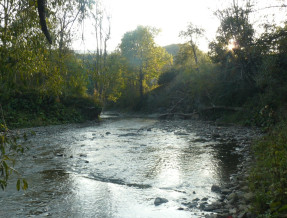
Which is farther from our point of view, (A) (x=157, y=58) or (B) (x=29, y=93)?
(A) (x=157, y=58)

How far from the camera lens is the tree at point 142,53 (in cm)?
4472

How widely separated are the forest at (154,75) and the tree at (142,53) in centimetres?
17

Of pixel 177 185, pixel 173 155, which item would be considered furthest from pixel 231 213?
pixel 173 155

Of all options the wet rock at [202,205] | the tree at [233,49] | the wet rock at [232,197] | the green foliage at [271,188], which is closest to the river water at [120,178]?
the wet rock at [202,205]

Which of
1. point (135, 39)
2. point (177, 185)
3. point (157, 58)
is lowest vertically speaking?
point (177, 185)

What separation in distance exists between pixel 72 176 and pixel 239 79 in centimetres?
1896

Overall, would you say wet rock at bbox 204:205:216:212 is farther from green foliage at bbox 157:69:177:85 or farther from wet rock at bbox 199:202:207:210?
green foliage at bbox 157:69:177:85

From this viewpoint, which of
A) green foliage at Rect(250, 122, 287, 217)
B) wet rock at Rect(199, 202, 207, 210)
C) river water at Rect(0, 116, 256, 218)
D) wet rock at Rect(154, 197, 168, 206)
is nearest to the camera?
green foliage at Rect(250, 122, 287, 217)

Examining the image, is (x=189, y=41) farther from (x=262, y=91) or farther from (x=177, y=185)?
(x=177, y=185)

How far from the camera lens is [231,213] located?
5.30 meters

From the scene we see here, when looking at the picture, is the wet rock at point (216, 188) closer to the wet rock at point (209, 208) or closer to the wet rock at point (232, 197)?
the wet rock at point (232, 197)

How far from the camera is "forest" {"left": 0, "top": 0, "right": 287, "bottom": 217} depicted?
5.07m

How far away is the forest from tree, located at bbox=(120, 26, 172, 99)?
167 mm

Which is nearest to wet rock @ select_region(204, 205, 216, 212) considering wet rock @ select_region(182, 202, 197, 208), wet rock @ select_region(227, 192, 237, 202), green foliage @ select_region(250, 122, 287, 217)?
wet rock @ select_region(182, 202, 197, 208)
